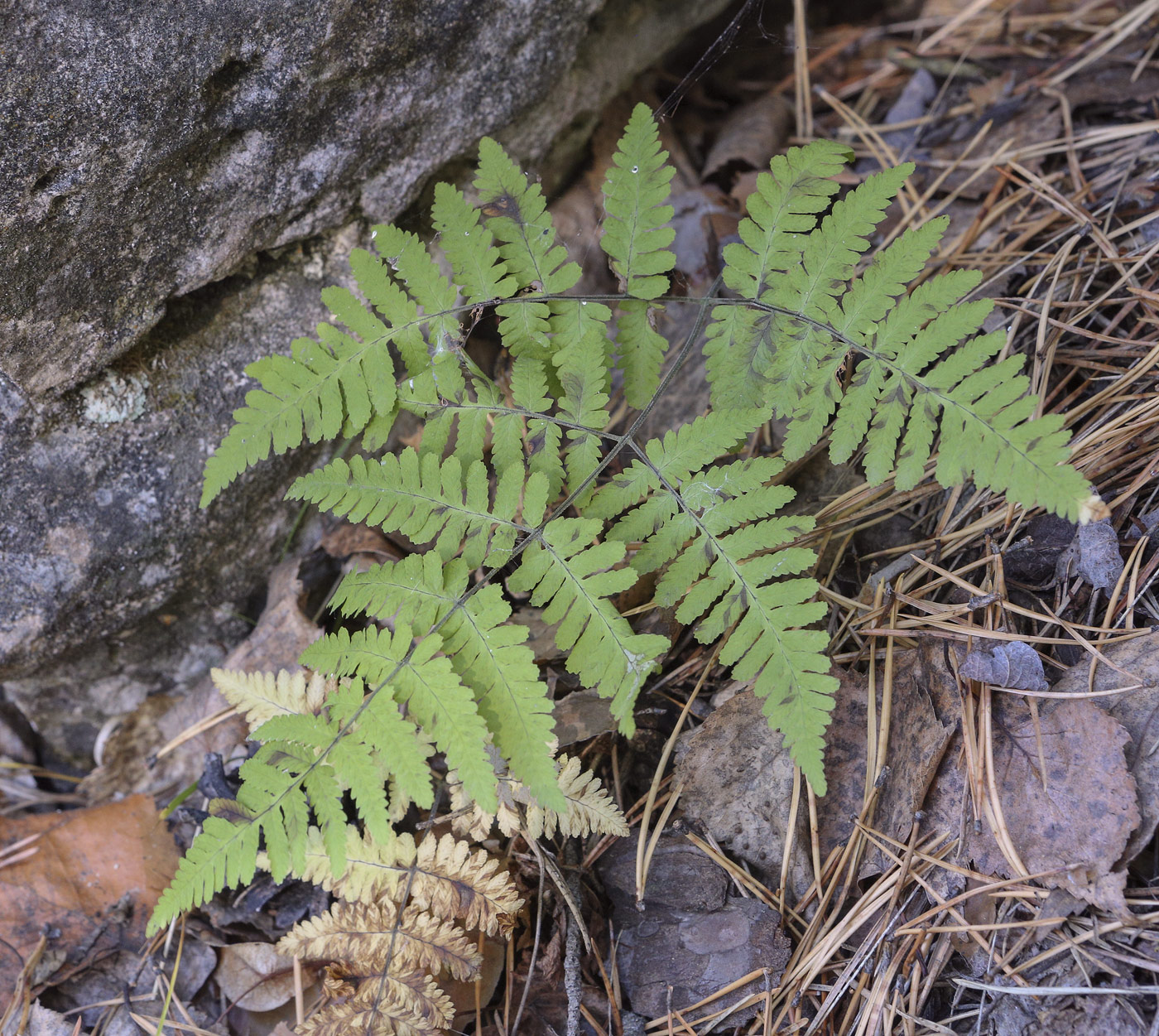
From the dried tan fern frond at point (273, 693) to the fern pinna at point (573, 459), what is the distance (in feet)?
1.03

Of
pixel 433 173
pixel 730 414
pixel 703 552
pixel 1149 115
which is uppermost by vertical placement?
pixel 433 173

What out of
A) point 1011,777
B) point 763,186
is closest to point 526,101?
point 763,186

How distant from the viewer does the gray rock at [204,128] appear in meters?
2.25

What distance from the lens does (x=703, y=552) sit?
234 centimetres

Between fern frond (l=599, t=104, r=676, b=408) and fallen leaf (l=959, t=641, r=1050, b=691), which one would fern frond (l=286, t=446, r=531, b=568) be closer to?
fern frond (l=599, t=104, r=676, b=408)

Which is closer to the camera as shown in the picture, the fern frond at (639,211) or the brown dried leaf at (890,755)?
the brown dried leaf at (890,755)

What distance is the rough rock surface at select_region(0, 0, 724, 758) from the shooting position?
2.32m

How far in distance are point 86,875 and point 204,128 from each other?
2.44 m

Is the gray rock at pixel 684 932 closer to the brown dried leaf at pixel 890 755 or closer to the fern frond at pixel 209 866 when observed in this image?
the brown dried leaf at pixel 890 755

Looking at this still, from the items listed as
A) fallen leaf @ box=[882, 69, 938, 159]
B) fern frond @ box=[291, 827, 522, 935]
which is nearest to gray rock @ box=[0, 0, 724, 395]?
fallen leaf @ box=[882, 69, 938, 159]

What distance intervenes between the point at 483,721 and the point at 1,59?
79.8 inches

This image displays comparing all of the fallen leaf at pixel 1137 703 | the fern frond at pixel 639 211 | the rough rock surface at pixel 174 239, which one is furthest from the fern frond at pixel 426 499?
the fallen leaf at pixel 1137 703

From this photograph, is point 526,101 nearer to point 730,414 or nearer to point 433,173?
point 433,173

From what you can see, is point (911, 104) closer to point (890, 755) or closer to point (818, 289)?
point (818, 289)
